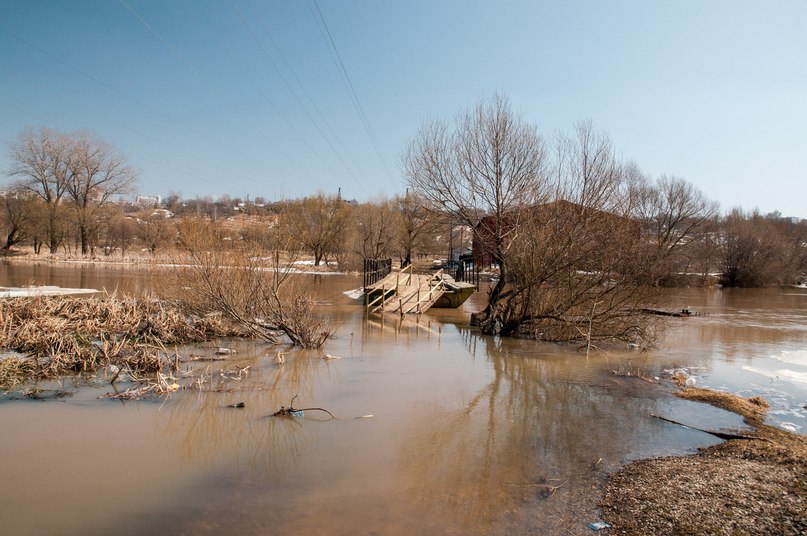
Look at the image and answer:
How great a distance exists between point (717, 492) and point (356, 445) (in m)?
3.91

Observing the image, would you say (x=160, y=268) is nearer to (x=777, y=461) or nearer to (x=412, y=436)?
(x=412, y=436)

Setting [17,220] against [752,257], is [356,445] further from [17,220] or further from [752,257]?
[752,257]

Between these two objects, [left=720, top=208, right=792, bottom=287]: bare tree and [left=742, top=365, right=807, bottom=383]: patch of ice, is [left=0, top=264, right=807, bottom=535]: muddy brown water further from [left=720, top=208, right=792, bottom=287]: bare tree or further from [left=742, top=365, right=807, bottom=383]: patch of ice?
[left=720, top=208, right=792, bottom=287]: bare tree

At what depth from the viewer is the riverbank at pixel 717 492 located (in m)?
4.54

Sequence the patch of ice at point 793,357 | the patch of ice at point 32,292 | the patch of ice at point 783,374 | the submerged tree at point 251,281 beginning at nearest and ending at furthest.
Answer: the patch of ice at point 783,374 → the submerged tree at point 251,281 → the patch of ice at point 793,357 → the patch of ice at point 32,292

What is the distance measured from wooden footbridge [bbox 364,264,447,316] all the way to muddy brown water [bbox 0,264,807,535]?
865 cm

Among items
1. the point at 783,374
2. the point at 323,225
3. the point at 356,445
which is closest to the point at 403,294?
the point at 783,374

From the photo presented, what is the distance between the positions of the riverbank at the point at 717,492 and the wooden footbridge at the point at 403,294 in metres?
14.4

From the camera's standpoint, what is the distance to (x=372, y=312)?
20.3 metres

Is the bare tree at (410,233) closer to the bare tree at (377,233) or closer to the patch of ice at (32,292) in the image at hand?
the bare tree at (377,233)

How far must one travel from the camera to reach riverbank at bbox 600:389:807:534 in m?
4.54

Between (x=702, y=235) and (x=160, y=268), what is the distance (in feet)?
169

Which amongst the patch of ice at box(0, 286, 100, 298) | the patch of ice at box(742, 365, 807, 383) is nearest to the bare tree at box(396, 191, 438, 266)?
the patch of ice at box(0, 286, 100, 298)

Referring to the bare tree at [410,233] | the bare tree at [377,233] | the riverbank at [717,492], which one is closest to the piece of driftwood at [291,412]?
the riverbank at [717,492]
